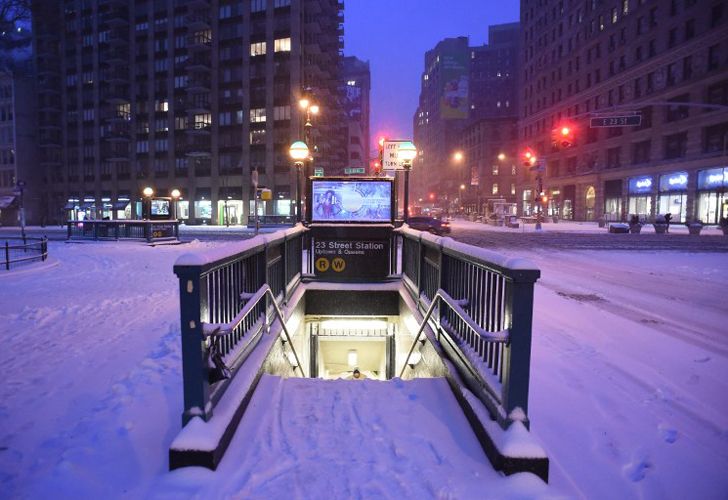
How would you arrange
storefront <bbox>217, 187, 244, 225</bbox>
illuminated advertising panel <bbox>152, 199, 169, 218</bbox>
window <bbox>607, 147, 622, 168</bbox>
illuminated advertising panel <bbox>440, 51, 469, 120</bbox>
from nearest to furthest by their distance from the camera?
illuminated advertising panel <bbox>152, 199, 169, 218</bbox> < window <bbox>607, 147, 622, 168</bbox> < storefront <bbox>217, 187, 244, 225</bbox> < illuminated advertising panel <bbox>440, 51, 469, 120</bbox>

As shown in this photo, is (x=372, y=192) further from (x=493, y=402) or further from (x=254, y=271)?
(x=493, y=402)

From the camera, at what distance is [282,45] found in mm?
57625

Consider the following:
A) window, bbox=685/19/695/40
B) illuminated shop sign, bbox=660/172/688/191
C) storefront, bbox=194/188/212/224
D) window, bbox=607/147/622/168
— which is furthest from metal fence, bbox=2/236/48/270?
window, bbox=607/147/622/168

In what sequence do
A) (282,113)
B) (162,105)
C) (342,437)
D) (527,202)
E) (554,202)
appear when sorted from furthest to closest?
(527,202) < (554,202) < (162,105) < (282,113) < (342,437)

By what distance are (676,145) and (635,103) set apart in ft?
66.2

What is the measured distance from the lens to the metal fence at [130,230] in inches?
1005

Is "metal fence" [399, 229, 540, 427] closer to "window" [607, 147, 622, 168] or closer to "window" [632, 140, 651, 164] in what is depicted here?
"window" [632, 140, 651, 164]

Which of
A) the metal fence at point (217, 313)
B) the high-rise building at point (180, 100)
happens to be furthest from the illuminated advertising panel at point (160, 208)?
the metal fence at point (217, 313)

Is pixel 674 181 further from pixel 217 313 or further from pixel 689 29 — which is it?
pixel 217 313

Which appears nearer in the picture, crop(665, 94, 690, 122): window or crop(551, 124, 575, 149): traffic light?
crop(551, 124, 575, 149): traffic light

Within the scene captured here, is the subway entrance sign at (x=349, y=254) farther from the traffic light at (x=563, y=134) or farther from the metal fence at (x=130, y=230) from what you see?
the metal fence at (x=130, y=230)

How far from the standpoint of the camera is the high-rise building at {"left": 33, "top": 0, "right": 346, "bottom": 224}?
58.2m

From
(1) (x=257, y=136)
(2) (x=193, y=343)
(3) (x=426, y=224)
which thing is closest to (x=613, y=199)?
(3) (x=426, y=224)

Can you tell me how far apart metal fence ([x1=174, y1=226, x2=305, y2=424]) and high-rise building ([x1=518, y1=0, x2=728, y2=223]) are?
72.5 feet
